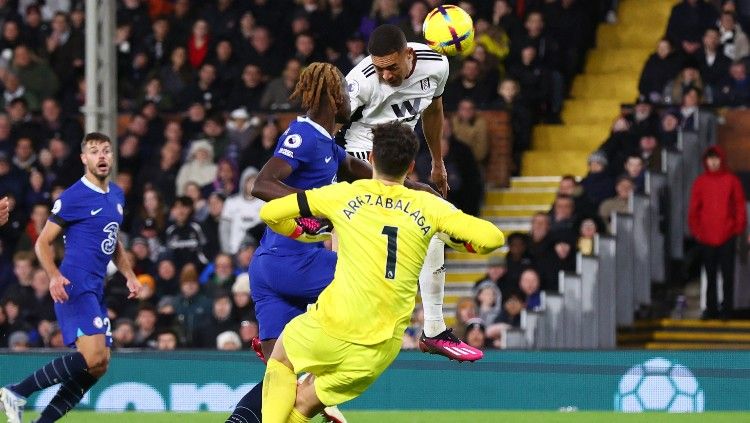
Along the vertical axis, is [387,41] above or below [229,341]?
above

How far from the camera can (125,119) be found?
66.2 feet

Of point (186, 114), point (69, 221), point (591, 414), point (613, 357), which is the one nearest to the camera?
point (69, 221)

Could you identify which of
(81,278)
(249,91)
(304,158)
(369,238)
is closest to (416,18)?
(249,91)

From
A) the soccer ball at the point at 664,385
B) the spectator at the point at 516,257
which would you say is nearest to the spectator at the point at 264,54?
the spectator at the point at 516,257

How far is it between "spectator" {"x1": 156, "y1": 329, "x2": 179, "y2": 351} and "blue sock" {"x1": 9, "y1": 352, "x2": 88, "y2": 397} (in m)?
5.09

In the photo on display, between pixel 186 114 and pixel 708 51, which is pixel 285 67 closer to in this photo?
pixel 186 114

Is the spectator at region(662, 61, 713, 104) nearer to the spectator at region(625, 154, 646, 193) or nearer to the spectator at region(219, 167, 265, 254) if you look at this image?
the spectator at region(625, 154, 646, 193)

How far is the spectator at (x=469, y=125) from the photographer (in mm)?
18406

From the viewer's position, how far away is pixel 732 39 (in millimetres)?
18500

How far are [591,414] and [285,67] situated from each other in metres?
7.85

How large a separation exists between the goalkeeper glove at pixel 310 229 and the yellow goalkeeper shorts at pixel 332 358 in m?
0.49

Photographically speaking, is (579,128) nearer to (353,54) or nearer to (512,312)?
(353,54)

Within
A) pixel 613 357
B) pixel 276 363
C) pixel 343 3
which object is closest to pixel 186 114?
pixel 343 3

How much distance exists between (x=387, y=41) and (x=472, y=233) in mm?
2455
